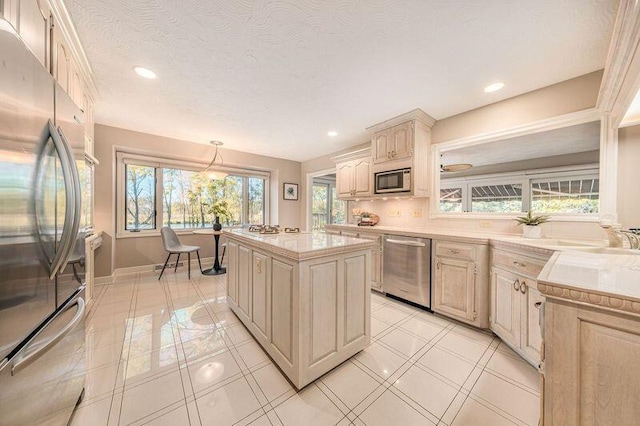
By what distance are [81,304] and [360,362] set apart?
186 cm

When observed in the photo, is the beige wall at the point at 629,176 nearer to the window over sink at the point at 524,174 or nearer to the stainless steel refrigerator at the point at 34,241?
the window over sink at the point at 524,174

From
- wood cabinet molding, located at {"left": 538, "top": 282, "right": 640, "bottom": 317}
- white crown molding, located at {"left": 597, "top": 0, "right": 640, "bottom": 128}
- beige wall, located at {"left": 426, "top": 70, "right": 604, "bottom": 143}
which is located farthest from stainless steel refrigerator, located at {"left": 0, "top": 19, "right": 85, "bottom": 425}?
beige wall, located at {"left": 426, "top": 70, "right": 604, "bottom": 143}

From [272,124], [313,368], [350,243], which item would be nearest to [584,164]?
[350,243]

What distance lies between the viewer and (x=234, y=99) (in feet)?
8.73

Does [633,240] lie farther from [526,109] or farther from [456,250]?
[526,109]

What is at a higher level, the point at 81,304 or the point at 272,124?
the point at 272,124

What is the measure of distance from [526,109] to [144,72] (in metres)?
3.89

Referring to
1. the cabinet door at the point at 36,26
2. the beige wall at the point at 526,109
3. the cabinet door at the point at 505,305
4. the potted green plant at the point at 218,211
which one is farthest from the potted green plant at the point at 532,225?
the potted green plant at the point at 218,211

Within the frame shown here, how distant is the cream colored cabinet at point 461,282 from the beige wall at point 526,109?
4.82ft

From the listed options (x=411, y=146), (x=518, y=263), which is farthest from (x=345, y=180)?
(x=518, y=263)

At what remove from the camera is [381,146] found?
3.35 meters

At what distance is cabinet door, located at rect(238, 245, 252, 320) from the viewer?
6.79 feet

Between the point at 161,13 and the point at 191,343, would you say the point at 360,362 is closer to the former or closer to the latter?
the point at 191,343

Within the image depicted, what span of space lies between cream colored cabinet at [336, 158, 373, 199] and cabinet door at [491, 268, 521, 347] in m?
1.95
